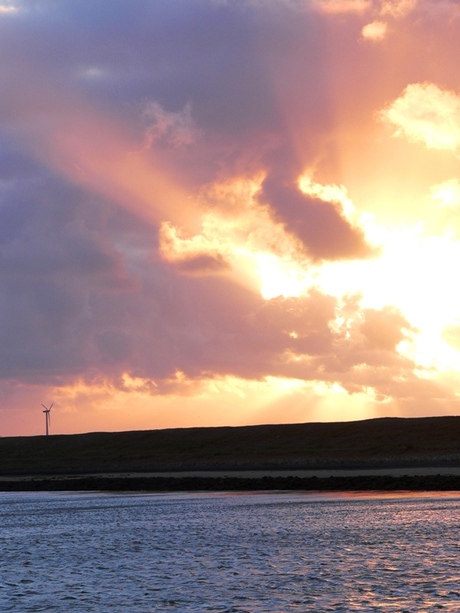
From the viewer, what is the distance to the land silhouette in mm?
85062

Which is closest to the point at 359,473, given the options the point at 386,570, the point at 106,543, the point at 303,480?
the point at 303,480

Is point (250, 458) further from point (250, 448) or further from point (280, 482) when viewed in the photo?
point (280, 482)

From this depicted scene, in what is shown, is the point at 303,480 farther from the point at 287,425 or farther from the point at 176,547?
the point at 287,425

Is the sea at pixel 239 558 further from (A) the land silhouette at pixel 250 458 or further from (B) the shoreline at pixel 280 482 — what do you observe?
(A) the land silhouette at pixel 250 458

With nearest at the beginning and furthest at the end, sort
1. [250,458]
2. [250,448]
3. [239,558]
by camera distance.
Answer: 1. [239,558]
2. [250,458]
3. [250,448]

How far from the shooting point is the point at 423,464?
9306cm

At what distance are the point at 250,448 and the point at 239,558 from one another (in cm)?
9309

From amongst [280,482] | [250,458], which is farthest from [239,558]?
[250,458]

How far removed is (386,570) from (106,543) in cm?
1599

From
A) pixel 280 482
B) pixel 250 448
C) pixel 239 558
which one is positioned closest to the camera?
pixel 239 558

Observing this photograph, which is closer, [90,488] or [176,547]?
[176,547]

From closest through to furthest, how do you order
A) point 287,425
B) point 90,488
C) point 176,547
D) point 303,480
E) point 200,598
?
point 200,598, point 176,547, point 303,480, point 90,488, point 287,425

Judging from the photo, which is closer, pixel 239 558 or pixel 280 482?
pixel 239 558

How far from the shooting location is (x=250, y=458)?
11656cm
